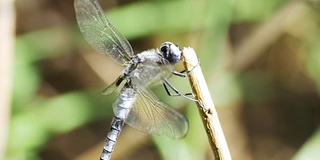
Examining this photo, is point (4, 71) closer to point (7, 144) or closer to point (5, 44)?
point (5, 44)

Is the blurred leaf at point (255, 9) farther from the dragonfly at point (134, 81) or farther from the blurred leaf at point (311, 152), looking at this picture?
the dragonfly at point (134, 81)

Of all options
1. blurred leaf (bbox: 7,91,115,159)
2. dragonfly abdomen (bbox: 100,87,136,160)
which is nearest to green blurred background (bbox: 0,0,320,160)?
blurred leaf (bbox: 7,91,115,159)

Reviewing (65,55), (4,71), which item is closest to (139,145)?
(65,55)

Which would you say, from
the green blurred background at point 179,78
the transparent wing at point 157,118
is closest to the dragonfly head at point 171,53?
the transparent wing at point 157,118

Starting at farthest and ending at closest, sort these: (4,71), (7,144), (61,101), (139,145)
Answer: (139,145) < (61,101) < (7,144) < (4,71)

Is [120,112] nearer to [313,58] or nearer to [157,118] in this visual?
[157,118]

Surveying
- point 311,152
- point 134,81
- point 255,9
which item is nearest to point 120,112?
point 134,81

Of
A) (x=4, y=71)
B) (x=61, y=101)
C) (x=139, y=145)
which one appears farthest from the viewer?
(x=139, y=145)
